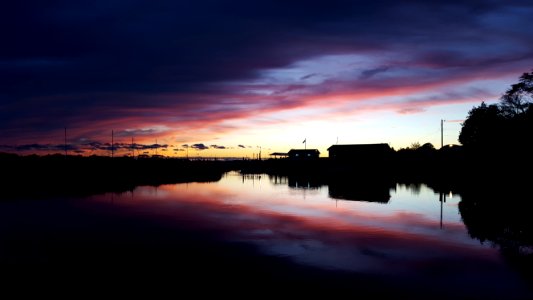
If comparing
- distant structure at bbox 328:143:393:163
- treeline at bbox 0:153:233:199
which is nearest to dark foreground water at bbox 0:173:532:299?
treeline at bbox 0:153:233:199

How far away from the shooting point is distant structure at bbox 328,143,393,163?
102394 mm

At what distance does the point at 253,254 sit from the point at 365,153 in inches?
3542

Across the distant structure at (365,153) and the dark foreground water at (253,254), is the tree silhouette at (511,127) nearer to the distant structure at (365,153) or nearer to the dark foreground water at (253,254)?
the dark foreground water at (253,254)

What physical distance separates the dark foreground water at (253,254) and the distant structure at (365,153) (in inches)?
2691

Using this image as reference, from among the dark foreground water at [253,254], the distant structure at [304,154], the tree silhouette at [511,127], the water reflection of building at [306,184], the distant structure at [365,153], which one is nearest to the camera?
the dark foreground water at [253,254]

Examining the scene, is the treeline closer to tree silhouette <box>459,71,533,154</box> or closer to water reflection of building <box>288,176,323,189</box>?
water reflection of building <box>288,176,323,189</box>

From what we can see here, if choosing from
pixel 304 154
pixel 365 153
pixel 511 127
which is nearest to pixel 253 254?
pixel 511 127

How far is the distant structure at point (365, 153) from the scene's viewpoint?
10239 cm

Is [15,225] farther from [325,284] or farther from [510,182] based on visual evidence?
[510,182]

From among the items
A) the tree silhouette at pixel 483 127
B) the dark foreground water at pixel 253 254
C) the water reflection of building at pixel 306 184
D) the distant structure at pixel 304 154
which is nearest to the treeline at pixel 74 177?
the dark foreground water at pixel 253 254

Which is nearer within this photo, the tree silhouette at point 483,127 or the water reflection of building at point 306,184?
the tree silhouette at point 483,127

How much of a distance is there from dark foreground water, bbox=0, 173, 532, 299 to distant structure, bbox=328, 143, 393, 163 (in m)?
68.3

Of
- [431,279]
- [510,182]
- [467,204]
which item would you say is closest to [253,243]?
[431,279]

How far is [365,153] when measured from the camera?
10481 cm
